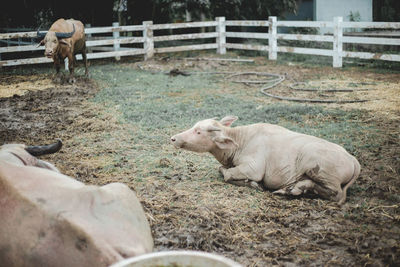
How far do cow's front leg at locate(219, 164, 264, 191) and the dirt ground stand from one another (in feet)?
0.39

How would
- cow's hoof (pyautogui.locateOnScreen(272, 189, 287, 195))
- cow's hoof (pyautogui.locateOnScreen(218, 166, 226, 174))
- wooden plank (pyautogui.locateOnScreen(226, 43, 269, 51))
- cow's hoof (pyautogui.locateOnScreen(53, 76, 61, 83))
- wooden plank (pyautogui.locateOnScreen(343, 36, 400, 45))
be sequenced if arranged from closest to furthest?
cow's hoof (pyautogui.locateOnScreen(272, 189, 287, 195)) → cow's hoof (pyautogui.locateOnScreen(218, 166, 226, 174)) → wooden plank (pyautogui.locateOnScreen(343, 36, 400, 45)) → cow's hoof (pyautogui.locateOnScreen(53, 76, 61, 83)) → wooden plank (pyautogui.locateOnScreen(226, 43, 269, 51))

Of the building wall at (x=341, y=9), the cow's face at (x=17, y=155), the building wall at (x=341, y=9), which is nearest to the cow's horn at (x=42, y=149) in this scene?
the cow's face at (x=17, y=155)

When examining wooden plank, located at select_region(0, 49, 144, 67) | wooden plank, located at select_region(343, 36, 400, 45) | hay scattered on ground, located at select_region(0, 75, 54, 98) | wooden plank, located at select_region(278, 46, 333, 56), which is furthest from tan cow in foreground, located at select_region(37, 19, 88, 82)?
wooden plank, located at select_region(343, 36, 400, 45)

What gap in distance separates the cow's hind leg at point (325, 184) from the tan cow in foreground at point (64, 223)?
2401 mm

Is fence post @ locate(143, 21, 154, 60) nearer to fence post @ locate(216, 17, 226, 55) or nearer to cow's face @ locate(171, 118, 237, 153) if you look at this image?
fence post @ locate(216, 17, 226, 55)

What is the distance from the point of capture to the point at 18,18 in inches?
744

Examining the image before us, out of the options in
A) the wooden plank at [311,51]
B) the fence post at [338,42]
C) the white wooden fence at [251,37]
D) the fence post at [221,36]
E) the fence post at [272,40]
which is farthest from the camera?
the fence post at [221,36]

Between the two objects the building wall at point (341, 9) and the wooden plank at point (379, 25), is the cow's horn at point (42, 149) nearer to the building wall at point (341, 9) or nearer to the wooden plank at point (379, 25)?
the wooden plank at point (379, 25)

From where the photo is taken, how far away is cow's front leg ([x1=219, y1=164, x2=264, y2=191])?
5.41 meters

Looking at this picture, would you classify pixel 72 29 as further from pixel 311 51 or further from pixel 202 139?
pixel 202 139

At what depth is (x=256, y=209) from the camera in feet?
15.7

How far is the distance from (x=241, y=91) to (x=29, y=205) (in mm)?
8238

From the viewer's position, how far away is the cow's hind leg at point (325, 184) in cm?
495

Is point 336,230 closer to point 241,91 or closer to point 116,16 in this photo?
point 241,91
